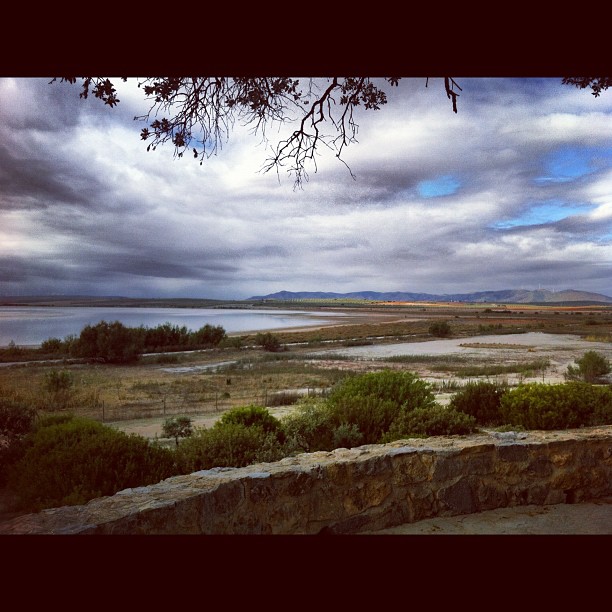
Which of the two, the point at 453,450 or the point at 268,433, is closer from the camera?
the point at 453,450

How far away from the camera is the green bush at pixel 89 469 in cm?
400

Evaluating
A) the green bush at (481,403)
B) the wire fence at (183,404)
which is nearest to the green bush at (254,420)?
the green bush at (481,403)

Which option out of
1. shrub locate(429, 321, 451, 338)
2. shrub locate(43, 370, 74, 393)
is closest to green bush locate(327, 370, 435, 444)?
shrub locate(43, 370, 74, 393)

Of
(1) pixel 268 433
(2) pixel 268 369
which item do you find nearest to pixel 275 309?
(2) pixel 268 369

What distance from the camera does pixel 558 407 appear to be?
490 cm

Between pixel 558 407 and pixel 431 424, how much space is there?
134 centimetres

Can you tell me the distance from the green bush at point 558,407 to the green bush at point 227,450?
262 centimetres

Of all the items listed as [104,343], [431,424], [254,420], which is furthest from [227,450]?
[104,343]

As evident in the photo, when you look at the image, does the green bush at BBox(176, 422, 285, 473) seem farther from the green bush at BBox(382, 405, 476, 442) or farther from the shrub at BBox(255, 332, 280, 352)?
the shrub at BBox(255, 332, 280, 352)

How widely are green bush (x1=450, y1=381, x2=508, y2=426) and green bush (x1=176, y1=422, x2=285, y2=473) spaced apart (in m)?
2.41
